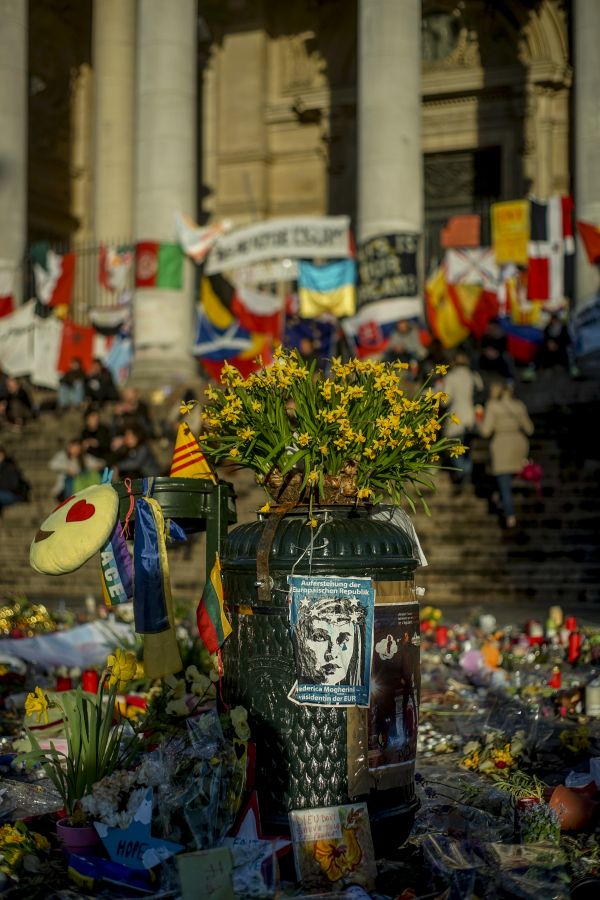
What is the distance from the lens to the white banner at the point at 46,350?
85.5ft

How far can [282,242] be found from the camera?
23969mm

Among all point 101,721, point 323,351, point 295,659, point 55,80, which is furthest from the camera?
point 55,80

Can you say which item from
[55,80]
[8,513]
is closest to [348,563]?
[8,513]

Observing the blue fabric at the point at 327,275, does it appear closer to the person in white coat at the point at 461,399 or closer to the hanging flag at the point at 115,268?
the hanging flag at the point at 115,268

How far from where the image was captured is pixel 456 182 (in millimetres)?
31891

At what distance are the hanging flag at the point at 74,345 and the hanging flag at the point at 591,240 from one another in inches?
380

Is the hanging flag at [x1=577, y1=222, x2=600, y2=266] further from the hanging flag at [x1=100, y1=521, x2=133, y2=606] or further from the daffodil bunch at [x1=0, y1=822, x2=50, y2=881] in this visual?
the daffodil bunch at [x1=0, y1=822, x2=50, y2=881]

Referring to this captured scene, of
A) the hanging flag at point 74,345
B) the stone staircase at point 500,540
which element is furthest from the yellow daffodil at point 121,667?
the hanging flag at point 74,345

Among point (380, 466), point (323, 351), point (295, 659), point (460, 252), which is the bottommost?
point (295, 659)

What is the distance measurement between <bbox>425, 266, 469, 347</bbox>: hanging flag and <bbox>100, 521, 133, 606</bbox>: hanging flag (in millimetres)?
17323

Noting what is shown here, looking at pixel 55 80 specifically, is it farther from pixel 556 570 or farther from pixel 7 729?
pixel 7 729

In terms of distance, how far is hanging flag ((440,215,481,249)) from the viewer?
80.4 ft

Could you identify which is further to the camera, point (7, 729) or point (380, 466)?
point (7, 729)

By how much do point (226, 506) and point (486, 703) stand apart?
10.7 feet
